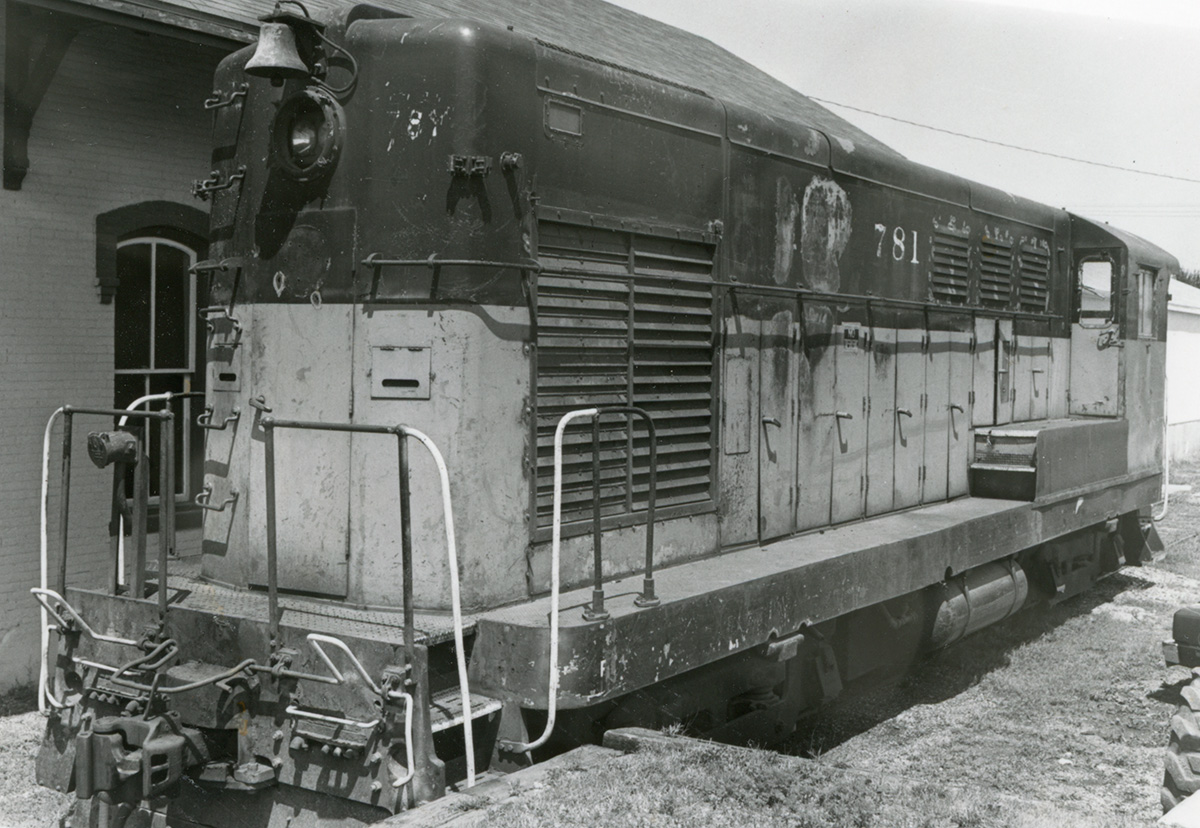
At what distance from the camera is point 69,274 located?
25.9ft

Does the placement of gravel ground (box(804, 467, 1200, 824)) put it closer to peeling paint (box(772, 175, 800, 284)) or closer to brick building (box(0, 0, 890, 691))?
peeling paint (box(772, 175, 800, 284))

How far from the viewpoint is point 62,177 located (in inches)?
309

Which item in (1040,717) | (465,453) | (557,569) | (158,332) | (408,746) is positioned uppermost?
(158,332)

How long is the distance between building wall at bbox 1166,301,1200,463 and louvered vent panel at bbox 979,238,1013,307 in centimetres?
1614

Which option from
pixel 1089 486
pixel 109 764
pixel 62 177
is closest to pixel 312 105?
pixel 109 764

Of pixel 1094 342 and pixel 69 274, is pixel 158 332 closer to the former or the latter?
pixel 69 274

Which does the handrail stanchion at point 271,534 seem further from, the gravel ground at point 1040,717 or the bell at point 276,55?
the gravel ground at point 1040,717

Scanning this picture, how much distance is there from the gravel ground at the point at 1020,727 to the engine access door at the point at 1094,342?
2.00m

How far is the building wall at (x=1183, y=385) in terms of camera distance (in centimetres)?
2392

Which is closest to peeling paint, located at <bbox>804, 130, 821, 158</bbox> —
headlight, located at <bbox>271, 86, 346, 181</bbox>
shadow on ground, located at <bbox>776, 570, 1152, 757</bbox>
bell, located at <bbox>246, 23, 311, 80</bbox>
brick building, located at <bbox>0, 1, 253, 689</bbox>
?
headlight, located at <bbox>271, 86, 346, 181</bbox>

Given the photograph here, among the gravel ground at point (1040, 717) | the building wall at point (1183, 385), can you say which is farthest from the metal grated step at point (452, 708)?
the building wall at point (1183, 385)

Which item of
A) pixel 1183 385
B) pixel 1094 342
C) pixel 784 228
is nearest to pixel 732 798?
pixel 784 228

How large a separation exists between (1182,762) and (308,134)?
200 inches

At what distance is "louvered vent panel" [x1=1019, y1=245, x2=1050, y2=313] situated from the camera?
979 cm
